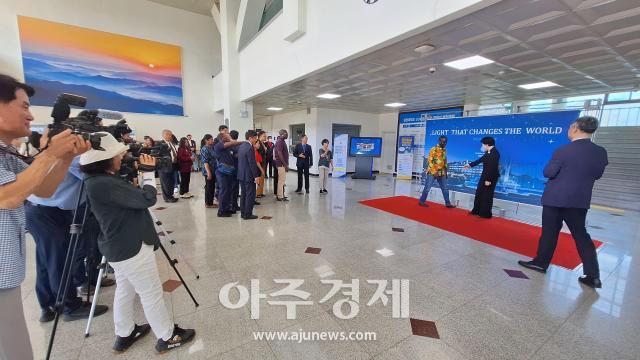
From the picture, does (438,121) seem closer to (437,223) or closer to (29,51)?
(437,223)

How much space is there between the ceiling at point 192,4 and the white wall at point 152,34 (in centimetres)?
17

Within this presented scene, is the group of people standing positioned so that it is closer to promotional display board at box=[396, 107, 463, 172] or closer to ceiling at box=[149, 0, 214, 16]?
promotional display board at box=[396, 107, 463, 172]

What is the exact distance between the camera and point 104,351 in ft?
4.99

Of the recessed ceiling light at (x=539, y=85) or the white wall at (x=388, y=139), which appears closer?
the recessed ceiling light at (x=539, y=85)

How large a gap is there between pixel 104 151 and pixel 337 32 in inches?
145

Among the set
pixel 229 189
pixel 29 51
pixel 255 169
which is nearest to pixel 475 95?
pixel 255 169

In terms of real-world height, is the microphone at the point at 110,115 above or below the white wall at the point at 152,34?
below

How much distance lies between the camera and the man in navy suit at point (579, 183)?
233 cm

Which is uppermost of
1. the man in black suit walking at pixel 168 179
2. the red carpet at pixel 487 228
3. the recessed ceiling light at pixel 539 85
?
the recessed ceiling light at pixel 539 85

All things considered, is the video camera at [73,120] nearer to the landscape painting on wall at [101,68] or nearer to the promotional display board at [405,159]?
the promotional display board at [405,159]

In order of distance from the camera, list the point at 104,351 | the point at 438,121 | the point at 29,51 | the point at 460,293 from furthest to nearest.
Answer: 1. the point at 29,51
2. the point at 438,121
3. the point at 460,293
4. the point at 104,351

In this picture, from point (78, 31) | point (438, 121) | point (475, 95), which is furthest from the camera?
point (78, 31)

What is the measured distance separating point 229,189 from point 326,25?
127 inches

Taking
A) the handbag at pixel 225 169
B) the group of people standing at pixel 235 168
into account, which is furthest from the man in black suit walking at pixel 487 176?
the handbag at pixel 225 169
